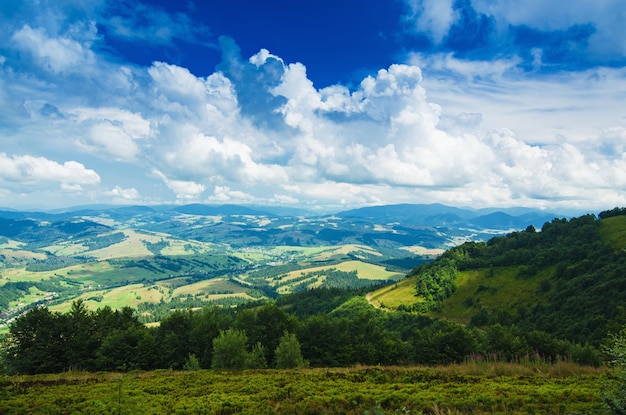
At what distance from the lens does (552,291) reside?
14762 centimetres

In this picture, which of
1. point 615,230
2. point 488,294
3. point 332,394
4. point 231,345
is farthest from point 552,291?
point 332,394

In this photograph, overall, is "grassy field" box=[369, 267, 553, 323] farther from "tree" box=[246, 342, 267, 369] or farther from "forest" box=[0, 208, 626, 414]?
"tree" box=[246, 342, 267, 369]

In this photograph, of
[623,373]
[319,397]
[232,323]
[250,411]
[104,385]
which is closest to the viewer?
[623,373]

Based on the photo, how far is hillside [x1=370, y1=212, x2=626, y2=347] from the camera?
11438cm

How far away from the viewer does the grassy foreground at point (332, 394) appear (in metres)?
26.1

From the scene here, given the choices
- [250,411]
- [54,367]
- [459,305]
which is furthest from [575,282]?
[54,367]

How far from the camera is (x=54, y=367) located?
212 ft

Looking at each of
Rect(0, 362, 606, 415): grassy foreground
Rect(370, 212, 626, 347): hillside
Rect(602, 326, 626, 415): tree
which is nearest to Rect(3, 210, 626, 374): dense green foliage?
Rect(0, 362, 606, 415): grassy foreground

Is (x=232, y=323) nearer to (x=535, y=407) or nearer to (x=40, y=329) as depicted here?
(x=40, y=329)

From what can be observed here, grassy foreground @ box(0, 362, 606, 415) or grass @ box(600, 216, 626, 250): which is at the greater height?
grass @ box(600, 216, 626, 250)

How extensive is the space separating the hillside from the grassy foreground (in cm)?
8552

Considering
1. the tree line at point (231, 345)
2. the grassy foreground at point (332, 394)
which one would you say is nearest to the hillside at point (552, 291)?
the tree line at point (231, 345)

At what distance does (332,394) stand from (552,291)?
15521cm

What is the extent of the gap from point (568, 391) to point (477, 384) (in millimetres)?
7313
